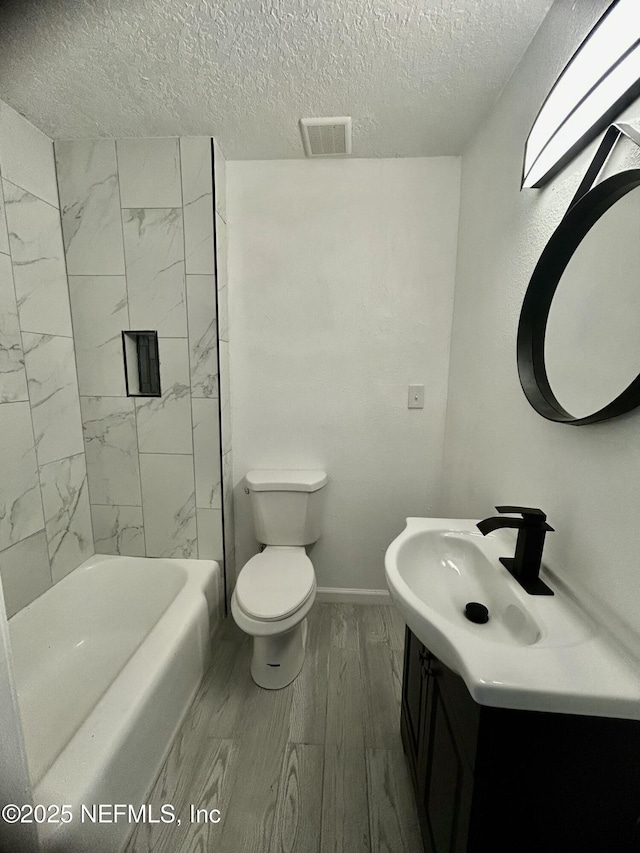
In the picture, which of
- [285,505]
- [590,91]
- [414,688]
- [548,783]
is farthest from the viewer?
[285,505]

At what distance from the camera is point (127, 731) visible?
993mm

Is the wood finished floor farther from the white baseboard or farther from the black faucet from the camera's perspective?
the black faucet

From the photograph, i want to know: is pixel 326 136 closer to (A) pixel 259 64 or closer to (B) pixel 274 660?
(A) pixel 259 64

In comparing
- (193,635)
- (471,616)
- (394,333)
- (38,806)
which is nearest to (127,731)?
(38,806)

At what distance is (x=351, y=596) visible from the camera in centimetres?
204

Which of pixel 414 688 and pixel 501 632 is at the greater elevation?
pixel 501 632

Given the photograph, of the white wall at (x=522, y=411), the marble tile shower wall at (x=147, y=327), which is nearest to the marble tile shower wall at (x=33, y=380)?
the marble tile shower wall at (x=147, y=327)

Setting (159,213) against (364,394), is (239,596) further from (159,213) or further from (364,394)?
(159,213)

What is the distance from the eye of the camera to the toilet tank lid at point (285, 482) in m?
1.77

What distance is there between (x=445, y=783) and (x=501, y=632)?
0.35m

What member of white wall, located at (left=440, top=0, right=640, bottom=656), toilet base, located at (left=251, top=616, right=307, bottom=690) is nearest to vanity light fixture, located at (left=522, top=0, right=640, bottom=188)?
white wall, located at (left=440, top=0, right=640, bottom=656)

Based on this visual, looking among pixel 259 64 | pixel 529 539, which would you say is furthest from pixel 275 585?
pixel 259 64

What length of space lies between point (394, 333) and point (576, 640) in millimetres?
1459

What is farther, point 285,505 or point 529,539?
point 285,505
